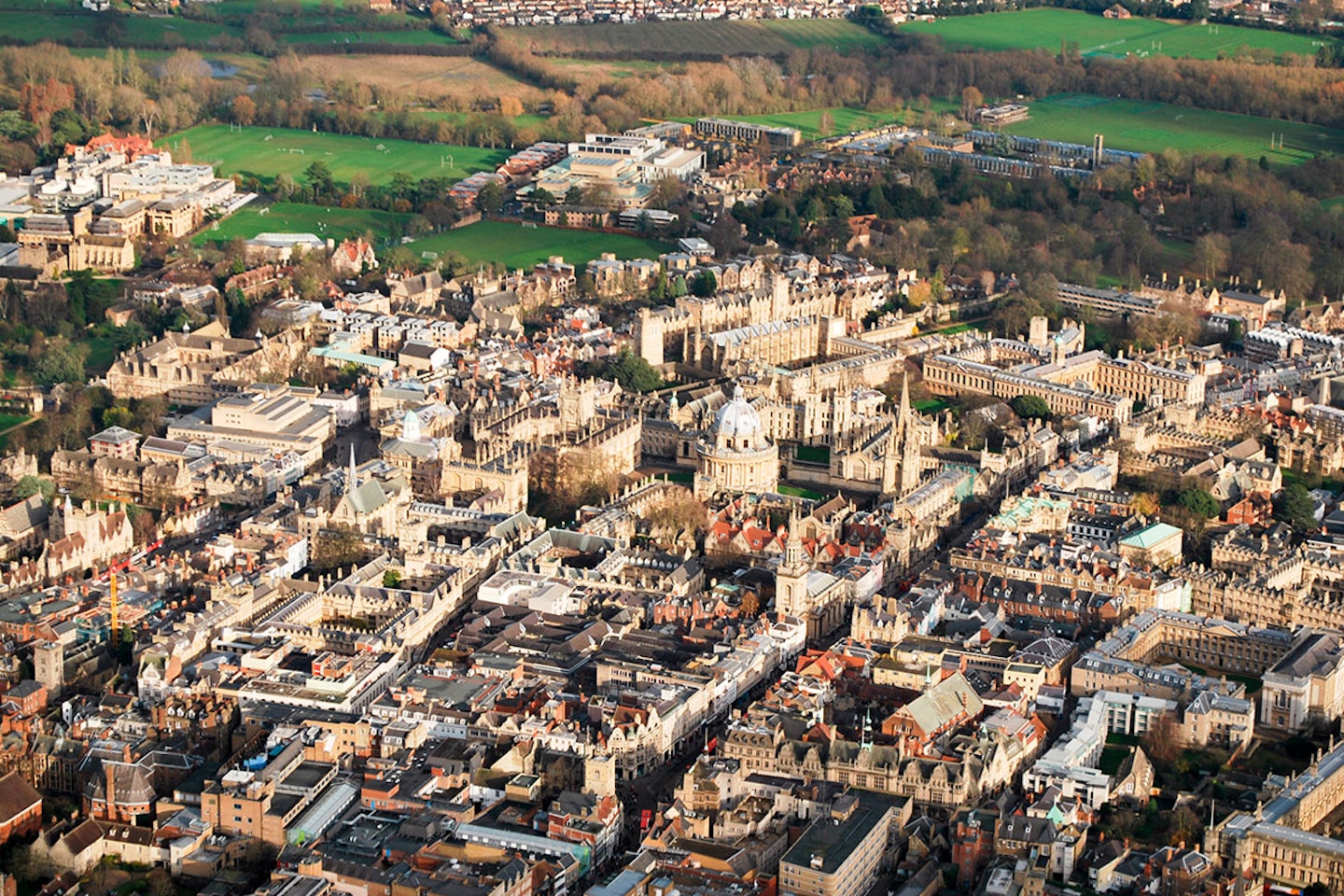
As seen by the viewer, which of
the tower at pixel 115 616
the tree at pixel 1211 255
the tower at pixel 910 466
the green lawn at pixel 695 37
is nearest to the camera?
the tower at pixel 115 616

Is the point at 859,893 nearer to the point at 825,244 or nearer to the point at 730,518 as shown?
the point at 730,518

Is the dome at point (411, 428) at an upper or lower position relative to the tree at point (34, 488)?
upper

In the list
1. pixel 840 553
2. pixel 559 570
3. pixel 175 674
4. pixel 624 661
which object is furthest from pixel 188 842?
pixel 840 553

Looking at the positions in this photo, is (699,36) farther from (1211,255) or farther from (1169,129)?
(1211,255)

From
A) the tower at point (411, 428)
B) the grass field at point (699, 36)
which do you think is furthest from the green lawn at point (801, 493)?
the grass field at point (699, 36)

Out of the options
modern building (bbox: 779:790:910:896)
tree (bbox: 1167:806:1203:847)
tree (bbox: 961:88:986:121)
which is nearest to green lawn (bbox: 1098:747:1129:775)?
tree (bbox: 1167:806:1203:847)

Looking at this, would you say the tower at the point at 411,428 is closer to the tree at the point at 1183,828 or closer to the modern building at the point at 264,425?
the modern building at the point at 264,425

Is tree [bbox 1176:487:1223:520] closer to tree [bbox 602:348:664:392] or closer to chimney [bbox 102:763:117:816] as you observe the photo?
tree [bbox 602:348:664:392]
